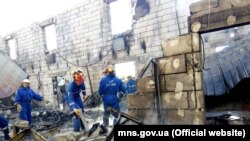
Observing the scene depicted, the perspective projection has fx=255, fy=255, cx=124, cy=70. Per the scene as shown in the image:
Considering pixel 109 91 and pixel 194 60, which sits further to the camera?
pixel 109 91

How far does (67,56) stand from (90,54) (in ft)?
6.35

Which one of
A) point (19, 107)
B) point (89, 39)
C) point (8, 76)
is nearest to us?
point (19, 107)

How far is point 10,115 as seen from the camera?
535 inches

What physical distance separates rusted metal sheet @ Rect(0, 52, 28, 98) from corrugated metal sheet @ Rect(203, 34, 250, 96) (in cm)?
1066

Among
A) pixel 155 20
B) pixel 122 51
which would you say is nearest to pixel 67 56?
pixel 122 51

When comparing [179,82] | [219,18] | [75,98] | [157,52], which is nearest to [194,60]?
[179,82]

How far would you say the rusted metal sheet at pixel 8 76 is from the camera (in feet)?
45.5

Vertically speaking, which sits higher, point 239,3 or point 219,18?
point 239,3

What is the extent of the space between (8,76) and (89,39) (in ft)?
16.2

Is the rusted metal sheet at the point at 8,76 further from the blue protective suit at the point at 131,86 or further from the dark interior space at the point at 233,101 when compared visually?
the dark interior space at the point at 233,101

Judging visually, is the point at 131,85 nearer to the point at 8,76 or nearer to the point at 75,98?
the point at 75,98

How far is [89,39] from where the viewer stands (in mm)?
13250

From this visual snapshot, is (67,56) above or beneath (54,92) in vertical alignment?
above

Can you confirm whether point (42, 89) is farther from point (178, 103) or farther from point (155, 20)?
point (178, 103)
